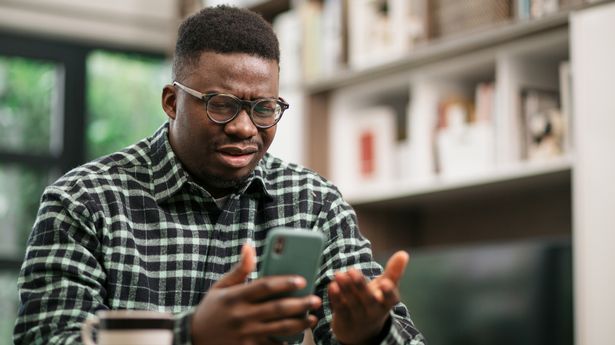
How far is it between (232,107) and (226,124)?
0.10 feet

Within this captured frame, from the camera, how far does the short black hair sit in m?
1.56

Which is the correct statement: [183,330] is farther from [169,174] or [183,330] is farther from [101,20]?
[101,20]

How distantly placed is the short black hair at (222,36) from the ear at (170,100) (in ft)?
0.07

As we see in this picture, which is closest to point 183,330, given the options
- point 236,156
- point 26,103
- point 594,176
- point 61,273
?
point 61,273

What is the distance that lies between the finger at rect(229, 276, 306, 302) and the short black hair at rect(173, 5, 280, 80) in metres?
0.51

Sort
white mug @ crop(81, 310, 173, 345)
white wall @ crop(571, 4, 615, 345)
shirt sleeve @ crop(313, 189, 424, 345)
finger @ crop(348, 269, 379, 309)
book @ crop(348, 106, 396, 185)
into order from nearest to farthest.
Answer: white mug @ crop(81, 310, 173, 345) < finger @ crop(348, 269, 379, 309) < shirt sleeve @ crop(313, 189, 424, 345) < white wall @ crop(571, 4, 615, 345) < book @ crop(348, 106, 396, 185)

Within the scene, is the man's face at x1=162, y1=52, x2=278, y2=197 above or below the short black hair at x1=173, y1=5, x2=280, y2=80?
below

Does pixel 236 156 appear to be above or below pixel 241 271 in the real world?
above

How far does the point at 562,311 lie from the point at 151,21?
106 inches

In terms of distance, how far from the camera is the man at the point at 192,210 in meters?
1.43

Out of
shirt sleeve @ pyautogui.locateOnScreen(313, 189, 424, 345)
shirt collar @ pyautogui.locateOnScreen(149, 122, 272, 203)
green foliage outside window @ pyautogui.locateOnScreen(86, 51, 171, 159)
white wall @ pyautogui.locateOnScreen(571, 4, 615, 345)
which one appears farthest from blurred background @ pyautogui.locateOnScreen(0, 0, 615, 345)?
shirt collar @ pyautogui.locateOnScreen(149, 122, 272, 203)

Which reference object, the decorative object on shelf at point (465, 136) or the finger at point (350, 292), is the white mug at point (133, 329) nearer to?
the finger at point (350, 292)

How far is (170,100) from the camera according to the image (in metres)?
1.66

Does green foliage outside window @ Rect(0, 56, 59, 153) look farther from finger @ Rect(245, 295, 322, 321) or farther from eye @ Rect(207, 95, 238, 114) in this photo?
finger @ Rect(245, 295, 322, 321)
